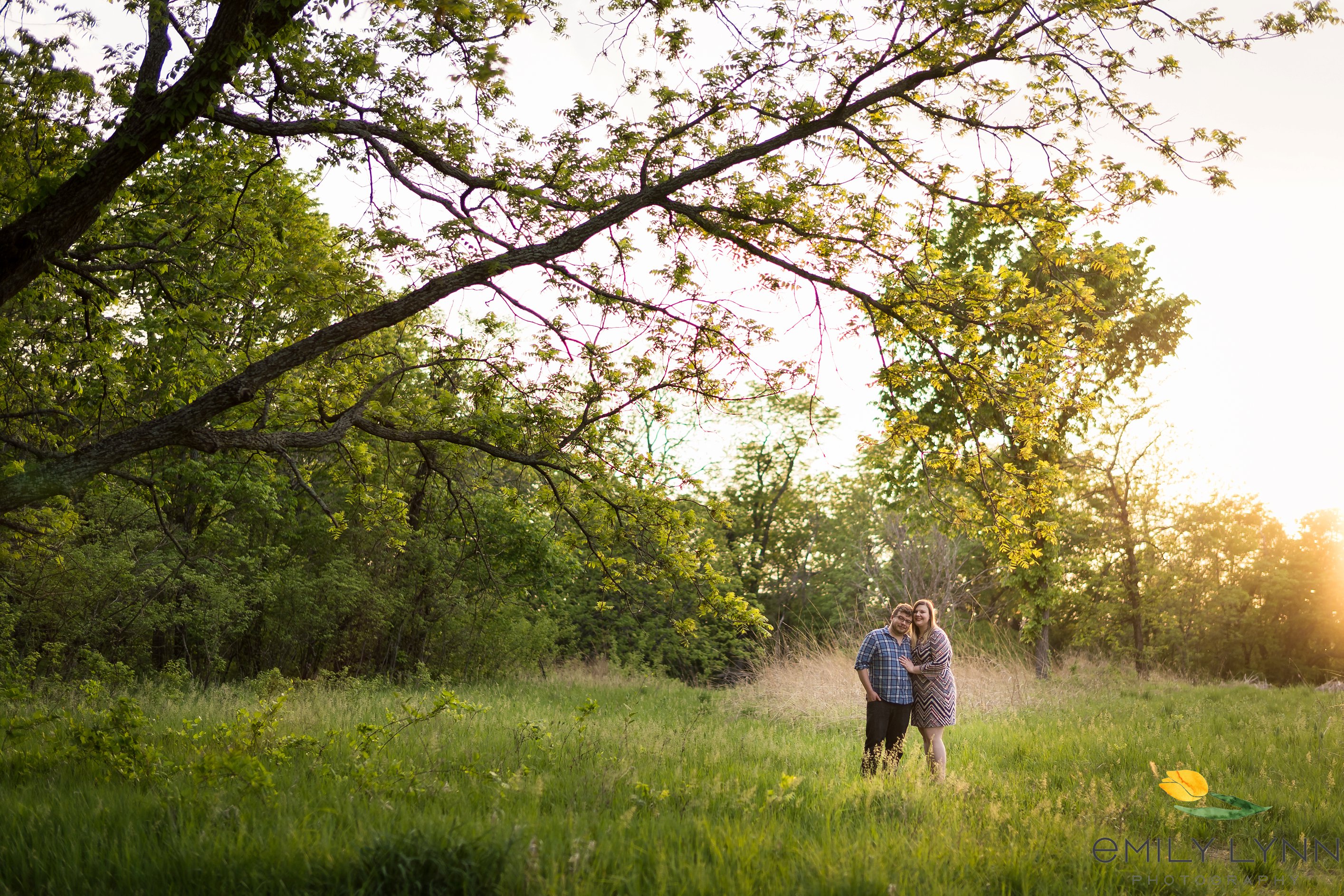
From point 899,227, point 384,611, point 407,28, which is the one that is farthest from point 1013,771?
point 384,611

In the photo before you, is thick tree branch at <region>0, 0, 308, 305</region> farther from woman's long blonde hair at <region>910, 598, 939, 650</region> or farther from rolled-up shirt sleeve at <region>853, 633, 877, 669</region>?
woman's long blonde hair at <region>910, 598, 939, 650</region>

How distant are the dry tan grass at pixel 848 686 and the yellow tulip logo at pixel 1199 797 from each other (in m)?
5.65

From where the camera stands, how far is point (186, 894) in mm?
3664

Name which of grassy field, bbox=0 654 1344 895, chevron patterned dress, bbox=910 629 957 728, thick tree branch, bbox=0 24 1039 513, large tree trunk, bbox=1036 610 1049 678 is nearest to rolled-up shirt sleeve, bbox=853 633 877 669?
chevron patterned dress, bbox=910 629 957 728

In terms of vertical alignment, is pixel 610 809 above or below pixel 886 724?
below

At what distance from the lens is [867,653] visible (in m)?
7.65

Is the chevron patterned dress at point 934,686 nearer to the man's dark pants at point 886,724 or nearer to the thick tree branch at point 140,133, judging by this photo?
the man's dark pants at point 886,724

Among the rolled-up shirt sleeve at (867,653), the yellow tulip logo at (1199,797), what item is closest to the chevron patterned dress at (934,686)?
the rolled-up shirt sleeve at (867,653)

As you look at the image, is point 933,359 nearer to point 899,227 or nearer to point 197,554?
point 899,227

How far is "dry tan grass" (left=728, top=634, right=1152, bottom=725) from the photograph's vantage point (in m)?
13.9

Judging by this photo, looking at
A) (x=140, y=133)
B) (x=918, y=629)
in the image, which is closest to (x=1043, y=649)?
(x=918, y=629)

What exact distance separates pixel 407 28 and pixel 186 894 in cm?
758

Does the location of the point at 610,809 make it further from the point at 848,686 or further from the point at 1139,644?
the point at 1139,644

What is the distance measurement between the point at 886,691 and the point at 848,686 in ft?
26.7
